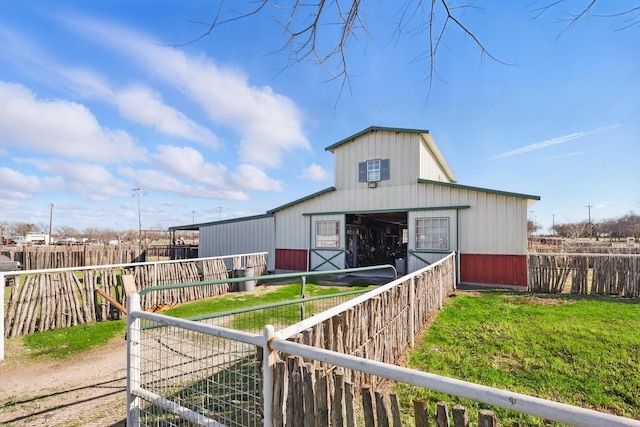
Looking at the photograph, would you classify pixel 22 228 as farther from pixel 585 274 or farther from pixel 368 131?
pixel 585 274

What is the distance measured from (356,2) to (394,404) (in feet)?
8.42

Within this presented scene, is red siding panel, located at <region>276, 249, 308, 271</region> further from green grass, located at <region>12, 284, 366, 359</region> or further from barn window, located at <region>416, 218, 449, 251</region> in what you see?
green grass, located at <region>12, 284, 366, 359</region>

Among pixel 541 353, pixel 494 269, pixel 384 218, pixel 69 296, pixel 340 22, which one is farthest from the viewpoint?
pixel 384 218

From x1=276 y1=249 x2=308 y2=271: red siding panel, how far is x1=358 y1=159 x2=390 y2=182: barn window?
178 inches

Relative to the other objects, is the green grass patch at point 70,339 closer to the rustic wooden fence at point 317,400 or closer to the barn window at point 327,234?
the rustic wooden fence at point 317,400

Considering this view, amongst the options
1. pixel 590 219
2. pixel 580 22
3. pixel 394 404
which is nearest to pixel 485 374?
pixel 394 404

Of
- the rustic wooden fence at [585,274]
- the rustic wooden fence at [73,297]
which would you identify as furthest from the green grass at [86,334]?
the rustic wooden fence at [585,274]

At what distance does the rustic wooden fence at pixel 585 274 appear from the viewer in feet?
30.8

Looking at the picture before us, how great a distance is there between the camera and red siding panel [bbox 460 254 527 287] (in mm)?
11047

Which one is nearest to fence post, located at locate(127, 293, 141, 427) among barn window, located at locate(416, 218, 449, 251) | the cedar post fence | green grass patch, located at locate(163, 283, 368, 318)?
the cedar post fence

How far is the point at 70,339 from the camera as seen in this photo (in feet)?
20.3

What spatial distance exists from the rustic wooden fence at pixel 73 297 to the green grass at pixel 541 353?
267 inches

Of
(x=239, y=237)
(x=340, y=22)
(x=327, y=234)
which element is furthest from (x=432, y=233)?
(x=340, y=22)

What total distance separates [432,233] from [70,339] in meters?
11.6
